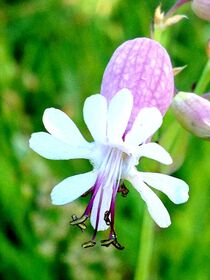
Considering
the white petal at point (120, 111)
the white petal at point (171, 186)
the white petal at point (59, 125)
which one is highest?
the white petal at point (120, 111)

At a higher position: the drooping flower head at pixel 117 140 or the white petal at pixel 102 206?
the drooping flower head at pixel 117 140

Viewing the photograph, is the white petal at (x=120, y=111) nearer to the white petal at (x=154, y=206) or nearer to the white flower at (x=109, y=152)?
the white flower at (x=109, y=152)

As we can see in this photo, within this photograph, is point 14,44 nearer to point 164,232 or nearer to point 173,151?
point 164,232

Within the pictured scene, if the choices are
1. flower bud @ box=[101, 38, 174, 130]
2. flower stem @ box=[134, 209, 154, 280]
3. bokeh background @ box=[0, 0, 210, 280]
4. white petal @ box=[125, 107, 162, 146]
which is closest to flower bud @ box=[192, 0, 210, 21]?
flower bud @ box=[101, 38, 174, 130]

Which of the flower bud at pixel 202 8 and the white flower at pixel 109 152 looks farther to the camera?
the flower bud at pixel 202 8

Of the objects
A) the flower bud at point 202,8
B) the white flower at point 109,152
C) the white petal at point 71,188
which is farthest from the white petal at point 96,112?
the flower bud at point 202,8

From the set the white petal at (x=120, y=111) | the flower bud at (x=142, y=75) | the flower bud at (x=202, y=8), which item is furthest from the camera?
the flower bud at (x=202, y=8)

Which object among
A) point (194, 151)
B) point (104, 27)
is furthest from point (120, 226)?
point (104, 27)
